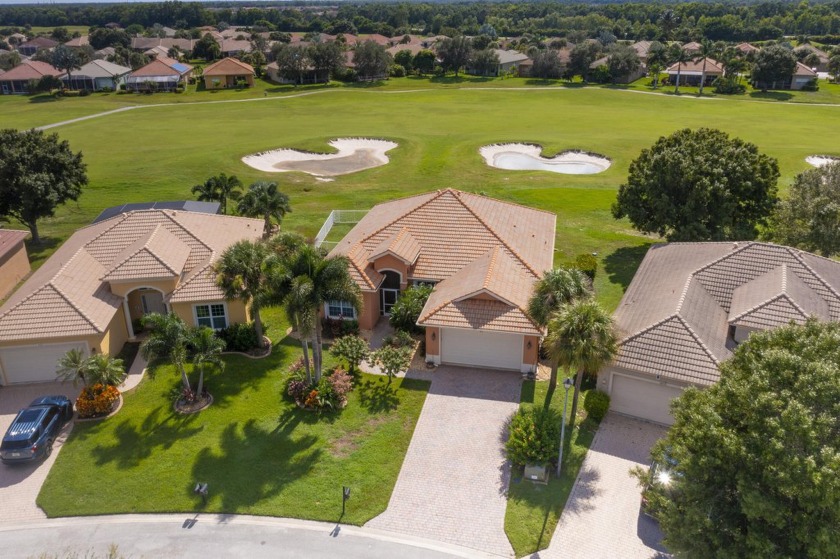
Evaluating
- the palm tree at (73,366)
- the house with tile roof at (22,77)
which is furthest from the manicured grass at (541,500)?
the house with tile roof at (22,77)

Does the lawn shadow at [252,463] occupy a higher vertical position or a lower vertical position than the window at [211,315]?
lower

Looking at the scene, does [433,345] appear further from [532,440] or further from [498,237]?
[532,440]

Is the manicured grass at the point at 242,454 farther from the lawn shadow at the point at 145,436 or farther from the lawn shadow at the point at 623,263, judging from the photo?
the lawn shadow at the point at 623,263

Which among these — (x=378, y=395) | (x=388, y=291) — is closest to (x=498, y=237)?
(x=388, y=291)

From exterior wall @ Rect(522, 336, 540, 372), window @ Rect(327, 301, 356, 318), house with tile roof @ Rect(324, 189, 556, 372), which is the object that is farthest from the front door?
exterior wall @ Rect(522, 336, 540, 372)

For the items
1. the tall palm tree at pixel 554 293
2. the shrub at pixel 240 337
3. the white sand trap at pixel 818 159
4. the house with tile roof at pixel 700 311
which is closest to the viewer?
the house with tile roof at pixel 700 311

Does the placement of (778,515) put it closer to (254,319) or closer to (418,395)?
(418,395)

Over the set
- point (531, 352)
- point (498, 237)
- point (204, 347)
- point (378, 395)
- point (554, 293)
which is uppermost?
point (554, 293)
